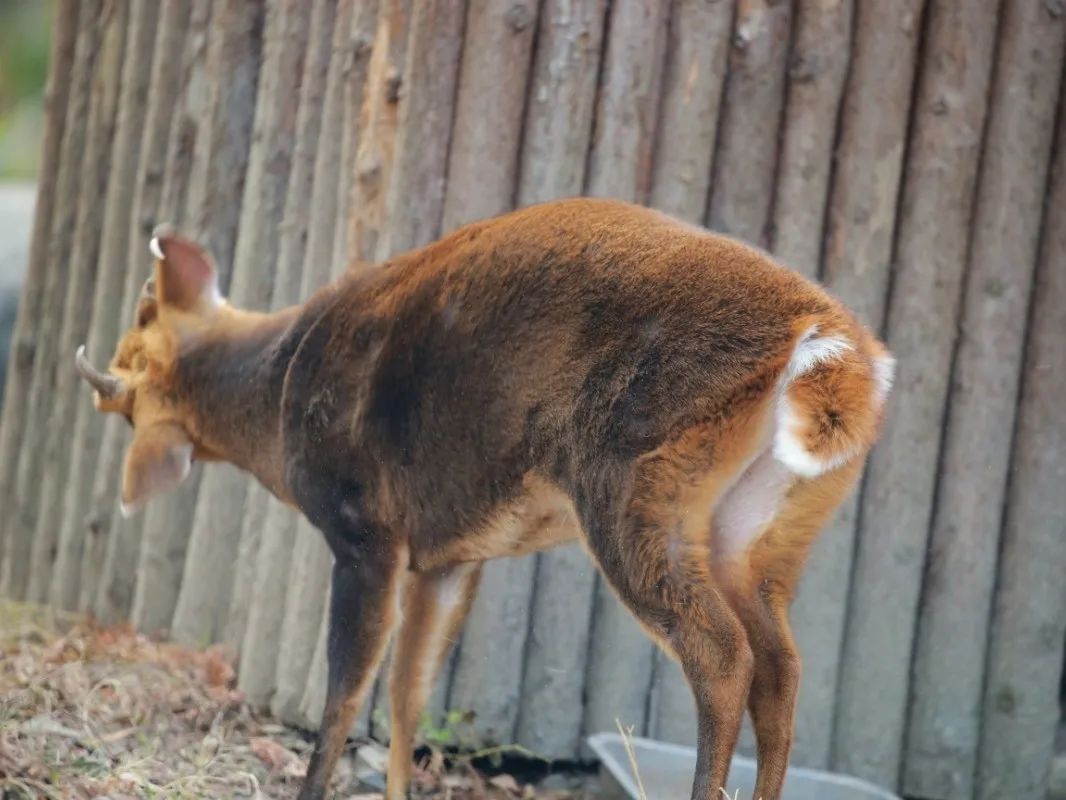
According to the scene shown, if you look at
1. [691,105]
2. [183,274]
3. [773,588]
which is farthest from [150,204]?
[773,588]

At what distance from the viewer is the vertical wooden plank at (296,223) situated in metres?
6.94

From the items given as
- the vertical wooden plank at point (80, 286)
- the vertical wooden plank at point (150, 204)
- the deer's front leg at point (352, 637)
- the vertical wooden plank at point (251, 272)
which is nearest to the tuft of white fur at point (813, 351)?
the deer's front leg at point (352, 637)

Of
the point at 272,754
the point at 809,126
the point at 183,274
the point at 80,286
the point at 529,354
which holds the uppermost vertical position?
the point at 809,126

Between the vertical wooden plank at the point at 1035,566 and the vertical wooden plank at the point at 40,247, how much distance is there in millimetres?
5804

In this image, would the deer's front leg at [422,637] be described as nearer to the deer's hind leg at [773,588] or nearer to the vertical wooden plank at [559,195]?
the vertical wooden plank at [559,195]

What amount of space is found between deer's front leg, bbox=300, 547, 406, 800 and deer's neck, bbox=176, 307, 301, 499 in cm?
66

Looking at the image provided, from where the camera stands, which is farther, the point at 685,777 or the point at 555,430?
the point at 685,777

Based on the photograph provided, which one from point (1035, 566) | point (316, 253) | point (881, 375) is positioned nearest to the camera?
point (881, 375)

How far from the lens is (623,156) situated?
5910mm

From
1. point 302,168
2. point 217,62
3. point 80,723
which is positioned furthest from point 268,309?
point 80,723

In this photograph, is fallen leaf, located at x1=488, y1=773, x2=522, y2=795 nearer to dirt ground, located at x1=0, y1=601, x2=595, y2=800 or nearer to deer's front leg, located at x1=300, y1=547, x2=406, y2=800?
dirt ground, located at x1=0, y1=601, x2=595, y2=800

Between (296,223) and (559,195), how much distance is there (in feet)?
5.20

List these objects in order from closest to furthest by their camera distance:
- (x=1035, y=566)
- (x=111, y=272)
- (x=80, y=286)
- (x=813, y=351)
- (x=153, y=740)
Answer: (x=813, y=351)
(x=153, y=740)
(x=1035, y=566)
(x=111, y=272)
(x=80, y=286)

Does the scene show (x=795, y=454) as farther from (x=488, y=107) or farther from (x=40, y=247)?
(x=40, y=247)
